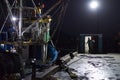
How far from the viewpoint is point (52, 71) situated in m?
15.2

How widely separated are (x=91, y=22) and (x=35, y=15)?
670 inches

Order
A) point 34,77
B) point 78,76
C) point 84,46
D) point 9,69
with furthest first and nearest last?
point 84,46 → point 78,76 → point 9,69 → point 34,77

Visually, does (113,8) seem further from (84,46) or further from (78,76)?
(78,76)

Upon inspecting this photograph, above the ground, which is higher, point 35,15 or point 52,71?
point 35,15

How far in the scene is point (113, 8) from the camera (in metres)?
38.8

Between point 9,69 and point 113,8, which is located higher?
point 113,8

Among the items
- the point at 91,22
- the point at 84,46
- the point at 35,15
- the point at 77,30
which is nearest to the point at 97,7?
the point at 91,22

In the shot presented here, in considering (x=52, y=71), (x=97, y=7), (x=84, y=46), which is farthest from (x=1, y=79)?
(x=97, y=7)

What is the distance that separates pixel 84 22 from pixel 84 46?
7570 millimetres

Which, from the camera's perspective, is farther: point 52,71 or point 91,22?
point 91,22

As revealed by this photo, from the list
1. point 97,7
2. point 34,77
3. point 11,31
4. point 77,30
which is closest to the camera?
point 34,77

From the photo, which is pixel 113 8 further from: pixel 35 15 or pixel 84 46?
pixel 35 15

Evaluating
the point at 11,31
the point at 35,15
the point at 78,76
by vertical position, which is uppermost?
the point at 35,15

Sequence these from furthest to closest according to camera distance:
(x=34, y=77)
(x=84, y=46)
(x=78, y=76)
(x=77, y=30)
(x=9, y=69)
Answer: (x=77, y=30) → (x=84, y=46) → (x=78, y=76) → (x=9, y=69) → (x=34, y=77)
